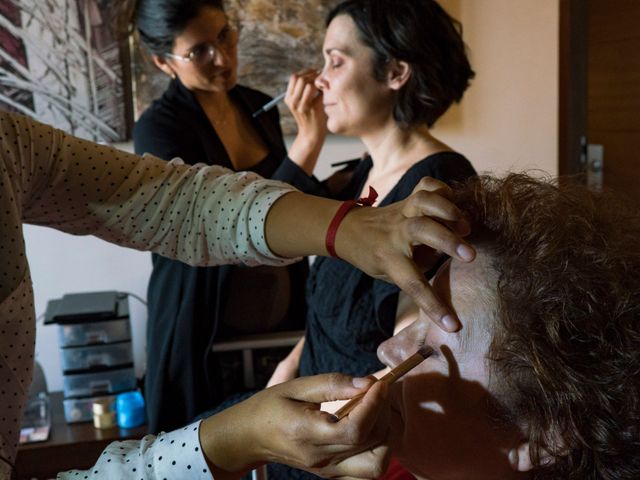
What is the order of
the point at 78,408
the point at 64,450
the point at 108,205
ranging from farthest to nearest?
the point at 78,408
the point at 64,450
the point at 108,205

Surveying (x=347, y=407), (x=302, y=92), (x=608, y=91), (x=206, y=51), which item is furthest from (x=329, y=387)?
(x=608, y=91)

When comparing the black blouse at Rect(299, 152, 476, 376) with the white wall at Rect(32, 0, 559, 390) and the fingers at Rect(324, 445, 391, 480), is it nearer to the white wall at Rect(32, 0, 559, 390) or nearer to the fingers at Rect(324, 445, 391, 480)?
the fingers at Rect(324, 445, 391, 480)

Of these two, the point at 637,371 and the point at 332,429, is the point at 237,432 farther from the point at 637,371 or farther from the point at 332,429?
the point at 637,371

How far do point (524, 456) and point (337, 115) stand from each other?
3.20 ft

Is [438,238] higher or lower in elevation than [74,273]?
higher

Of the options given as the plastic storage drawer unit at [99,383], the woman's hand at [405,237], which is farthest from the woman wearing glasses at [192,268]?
the woman's hand at [405,237]

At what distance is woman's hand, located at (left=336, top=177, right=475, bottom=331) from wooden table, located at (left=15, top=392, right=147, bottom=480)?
1.66 m

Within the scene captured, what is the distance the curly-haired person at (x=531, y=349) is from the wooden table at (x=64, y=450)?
5.16 feet

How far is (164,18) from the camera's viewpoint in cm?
192

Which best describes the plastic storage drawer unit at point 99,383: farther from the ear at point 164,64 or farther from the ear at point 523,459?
the ear at point 523,459

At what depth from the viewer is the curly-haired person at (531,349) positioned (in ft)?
2.82

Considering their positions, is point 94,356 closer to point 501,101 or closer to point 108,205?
point 108,205

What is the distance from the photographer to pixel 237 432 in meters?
0.78

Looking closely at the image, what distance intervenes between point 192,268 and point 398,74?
2.37ft
